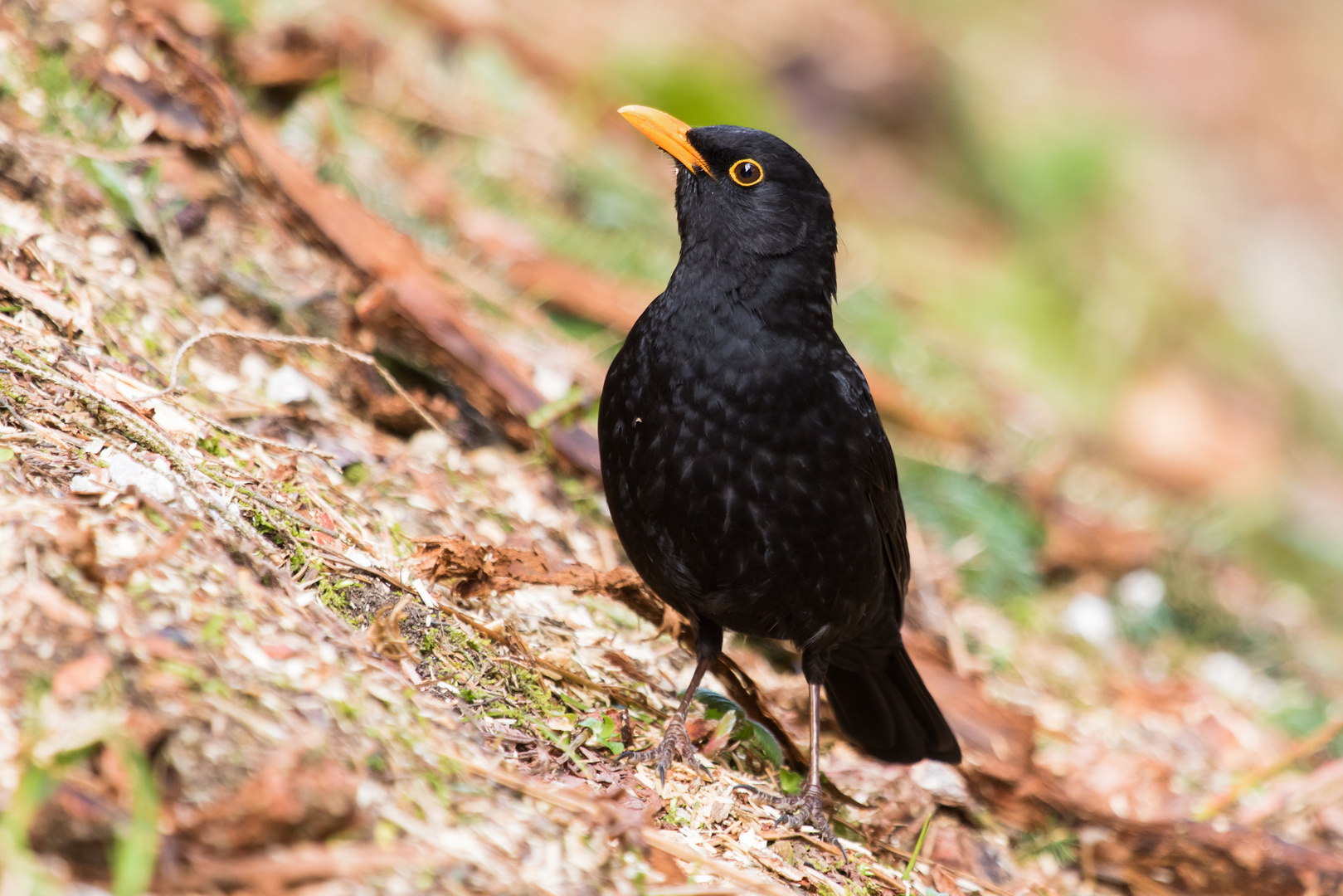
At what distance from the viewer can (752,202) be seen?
3.88m

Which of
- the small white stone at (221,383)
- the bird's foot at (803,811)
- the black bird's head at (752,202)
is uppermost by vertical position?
the black bird's head at (752,202)

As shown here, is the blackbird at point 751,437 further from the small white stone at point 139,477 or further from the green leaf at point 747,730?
the small white stone at point 139,477

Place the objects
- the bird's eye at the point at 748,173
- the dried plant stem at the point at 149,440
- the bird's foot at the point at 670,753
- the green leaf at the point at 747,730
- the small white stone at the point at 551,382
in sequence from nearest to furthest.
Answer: the dried plant stem at the point at 149,440 → the bird's foot at the point at 670,753 → the green leaf at the point at 747,730 → the bird's eye at the point at 748,173 → the small white stone at the point at 551,382

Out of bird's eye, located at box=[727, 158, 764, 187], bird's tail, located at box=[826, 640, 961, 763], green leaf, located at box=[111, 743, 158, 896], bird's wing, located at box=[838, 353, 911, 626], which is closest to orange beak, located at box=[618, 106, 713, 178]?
bird's eye, located at box=[727, 158, 764, 187]

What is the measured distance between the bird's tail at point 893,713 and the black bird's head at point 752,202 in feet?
4.69

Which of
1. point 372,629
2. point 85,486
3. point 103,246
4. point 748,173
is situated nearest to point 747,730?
point 372,629

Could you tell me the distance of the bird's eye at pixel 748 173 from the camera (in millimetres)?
3906

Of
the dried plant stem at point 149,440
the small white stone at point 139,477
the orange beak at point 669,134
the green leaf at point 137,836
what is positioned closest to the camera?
the green leaf at point 137,836

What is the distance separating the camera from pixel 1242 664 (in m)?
6.30

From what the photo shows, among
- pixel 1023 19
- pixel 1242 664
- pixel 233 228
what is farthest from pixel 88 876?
pixel 1023 19

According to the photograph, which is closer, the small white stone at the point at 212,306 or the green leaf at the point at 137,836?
the green leaf at the point at 137,836

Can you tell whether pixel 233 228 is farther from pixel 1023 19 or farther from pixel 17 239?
pixel 1023 19

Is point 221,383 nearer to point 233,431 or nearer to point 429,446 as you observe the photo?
point 233,431

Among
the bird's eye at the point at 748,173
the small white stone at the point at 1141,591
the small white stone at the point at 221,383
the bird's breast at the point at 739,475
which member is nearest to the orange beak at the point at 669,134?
the bird's eye at the point at 748,173
